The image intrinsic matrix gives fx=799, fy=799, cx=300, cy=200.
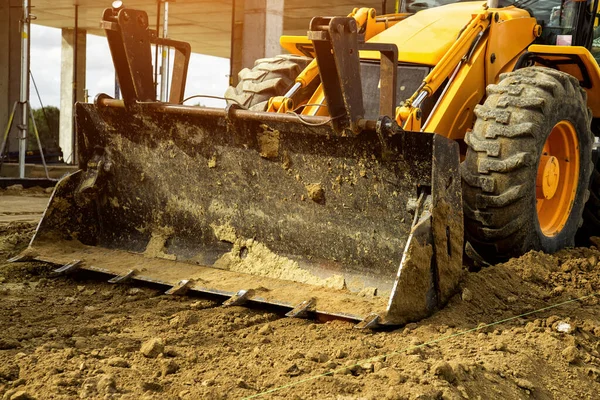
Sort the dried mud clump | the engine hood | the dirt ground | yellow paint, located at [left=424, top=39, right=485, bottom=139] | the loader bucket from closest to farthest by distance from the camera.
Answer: the dirt ground < the loader bucket < the dried mud clump < yellow paint, located at [left=424, top=39, right=485, bottom=139] < the engine hood

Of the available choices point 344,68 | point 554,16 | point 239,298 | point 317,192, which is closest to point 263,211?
point 317,192

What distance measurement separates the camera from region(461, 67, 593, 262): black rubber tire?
431 centimetres

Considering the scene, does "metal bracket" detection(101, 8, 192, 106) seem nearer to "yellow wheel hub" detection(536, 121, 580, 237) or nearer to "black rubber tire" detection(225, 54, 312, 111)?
"black rubber tire" detection(225, 54, 312, 111)

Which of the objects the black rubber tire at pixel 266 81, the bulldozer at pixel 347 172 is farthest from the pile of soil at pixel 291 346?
the black rubber tire at pixel 266 81

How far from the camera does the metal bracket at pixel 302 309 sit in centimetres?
379

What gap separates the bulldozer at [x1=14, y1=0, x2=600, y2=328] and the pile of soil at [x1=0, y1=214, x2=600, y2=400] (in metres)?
0.15

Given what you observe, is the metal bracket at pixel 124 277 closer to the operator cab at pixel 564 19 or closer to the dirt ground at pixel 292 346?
the dirt ground at pixel 292 346

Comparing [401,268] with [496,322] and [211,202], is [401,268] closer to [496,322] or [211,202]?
[496,322]

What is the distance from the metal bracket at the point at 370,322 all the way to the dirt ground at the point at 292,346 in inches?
2.0

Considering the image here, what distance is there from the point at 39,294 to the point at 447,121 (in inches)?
100

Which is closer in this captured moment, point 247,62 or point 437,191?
point 437,191

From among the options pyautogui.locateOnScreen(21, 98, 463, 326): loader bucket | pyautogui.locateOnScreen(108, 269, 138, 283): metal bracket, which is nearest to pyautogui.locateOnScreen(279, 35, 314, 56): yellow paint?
pyautogui.locateOnScreen(21, 98, 463, 326): loader bucket

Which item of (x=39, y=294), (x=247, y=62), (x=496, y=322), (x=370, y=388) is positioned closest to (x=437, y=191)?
(x=496, y=322)

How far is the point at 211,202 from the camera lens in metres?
4.77
